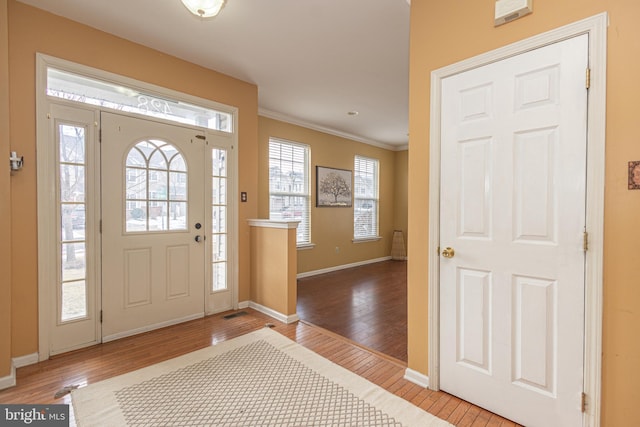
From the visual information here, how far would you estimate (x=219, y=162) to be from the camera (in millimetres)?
3477

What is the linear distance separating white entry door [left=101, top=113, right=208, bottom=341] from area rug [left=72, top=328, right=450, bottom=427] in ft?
2.80

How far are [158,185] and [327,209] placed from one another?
3.38 meters

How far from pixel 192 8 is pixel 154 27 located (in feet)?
3.37

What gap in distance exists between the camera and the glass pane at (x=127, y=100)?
8.27 ft

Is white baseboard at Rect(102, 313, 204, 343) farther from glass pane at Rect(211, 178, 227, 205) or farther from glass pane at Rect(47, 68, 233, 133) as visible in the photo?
glass pane at Rect(47, 68, 233, 133)

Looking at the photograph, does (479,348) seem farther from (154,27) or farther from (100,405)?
(154,27)

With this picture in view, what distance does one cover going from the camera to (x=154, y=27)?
2598 mm

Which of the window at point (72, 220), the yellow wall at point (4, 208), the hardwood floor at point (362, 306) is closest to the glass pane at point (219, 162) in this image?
the window at point (72, 220)

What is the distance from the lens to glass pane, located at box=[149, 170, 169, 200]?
2.98 meters

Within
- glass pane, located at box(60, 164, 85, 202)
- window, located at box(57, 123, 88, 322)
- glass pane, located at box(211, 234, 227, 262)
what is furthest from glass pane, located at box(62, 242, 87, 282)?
glass pane, located at box(211, 234, 227, 262)

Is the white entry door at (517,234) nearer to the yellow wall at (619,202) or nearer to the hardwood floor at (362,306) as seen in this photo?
the yellow wall at (619,202)

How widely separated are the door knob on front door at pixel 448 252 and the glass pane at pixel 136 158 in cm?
277

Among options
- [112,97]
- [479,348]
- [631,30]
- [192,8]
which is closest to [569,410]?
[479,348]

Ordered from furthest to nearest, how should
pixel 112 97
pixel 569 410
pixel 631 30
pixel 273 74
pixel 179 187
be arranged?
pixel 273 74, pixel 179 187, pixel 112 97, pixel 569 410, pixel 631 30
